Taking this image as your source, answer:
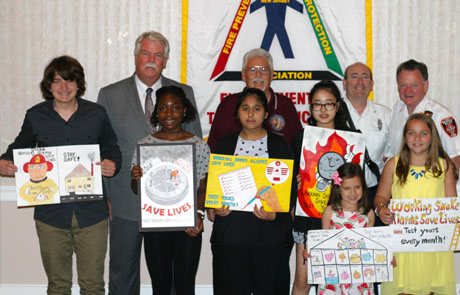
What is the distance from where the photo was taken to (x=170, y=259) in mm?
3254

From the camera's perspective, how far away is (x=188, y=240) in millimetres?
3236

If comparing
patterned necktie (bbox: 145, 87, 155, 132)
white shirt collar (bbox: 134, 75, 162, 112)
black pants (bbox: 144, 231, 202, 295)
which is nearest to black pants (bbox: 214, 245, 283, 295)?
black pants (bbox: 144, 231, 202, 295)

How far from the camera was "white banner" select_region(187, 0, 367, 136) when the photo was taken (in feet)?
14.6

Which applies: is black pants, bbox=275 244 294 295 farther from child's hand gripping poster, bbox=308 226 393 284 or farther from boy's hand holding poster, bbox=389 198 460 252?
Answer: boy's hand holding poster, bbox=389 198 460 252

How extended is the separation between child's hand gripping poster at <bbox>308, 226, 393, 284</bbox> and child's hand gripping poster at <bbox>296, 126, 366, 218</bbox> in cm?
25

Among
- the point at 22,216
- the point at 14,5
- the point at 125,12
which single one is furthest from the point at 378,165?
the point at 14,5

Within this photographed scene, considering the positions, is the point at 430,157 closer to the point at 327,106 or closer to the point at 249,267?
the point at 327,106

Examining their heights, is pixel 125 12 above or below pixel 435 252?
above

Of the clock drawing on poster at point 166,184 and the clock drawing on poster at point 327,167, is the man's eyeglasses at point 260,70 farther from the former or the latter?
the clock drawing on poster at point 166,184

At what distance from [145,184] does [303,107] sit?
195cm

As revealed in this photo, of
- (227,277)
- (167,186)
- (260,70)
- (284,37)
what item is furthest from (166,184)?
(284,37)

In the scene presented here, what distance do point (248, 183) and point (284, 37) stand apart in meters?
1.88

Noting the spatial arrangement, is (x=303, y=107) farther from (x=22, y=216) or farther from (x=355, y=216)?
(x=22, y=216)

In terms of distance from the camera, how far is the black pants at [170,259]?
3.23 meters
